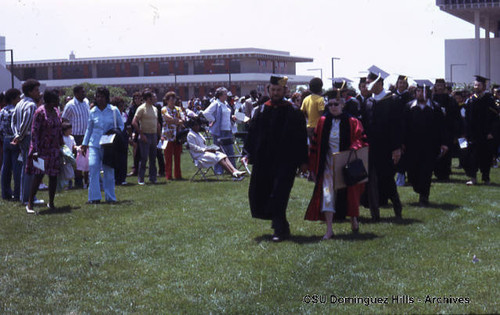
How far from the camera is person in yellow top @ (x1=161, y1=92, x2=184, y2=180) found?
16750mm

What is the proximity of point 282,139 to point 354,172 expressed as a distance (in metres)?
0.95

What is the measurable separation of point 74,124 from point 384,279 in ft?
32.0

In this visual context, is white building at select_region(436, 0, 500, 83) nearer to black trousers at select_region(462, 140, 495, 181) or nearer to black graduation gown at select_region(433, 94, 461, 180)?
black graduation gown at select_region(433, 94, 461, 180)

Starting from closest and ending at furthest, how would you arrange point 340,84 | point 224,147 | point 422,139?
point 340,84
point 422,139
point 224,147

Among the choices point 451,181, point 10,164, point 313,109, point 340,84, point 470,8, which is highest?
point 470,8

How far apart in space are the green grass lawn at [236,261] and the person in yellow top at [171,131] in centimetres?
478

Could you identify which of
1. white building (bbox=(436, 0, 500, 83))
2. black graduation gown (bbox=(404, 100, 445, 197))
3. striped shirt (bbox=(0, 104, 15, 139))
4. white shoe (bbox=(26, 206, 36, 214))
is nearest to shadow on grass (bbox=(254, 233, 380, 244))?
black graduation gown (bbox=(404, 100, 445, 197))

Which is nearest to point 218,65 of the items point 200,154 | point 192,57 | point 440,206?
point 192,57

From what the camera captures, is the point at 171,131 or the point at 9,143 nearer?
the point at 9,143

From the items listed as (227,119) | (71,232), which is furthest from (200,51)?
(71,232)

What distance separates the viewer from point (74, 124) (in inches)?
595

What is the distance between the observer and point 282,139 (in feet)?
28.7

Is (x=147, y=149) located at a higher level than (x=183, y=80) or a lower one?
lower

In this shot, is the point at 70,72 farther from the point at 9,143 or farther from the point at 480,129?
the point at 480,129
